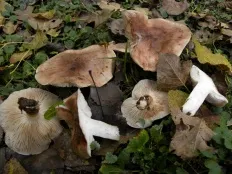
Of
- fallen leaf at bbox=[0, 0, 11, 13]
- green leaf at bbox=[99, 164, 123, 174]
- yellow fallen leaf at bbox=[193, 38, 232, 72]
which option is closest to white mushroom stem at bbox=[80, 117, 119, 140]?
green leaf at bbox=[99, 164, 123, 174]

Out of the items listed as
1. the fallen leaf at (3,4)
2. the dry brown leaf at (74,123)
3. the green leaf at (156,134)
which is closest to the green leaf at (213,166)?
the green leaf at (156,134)

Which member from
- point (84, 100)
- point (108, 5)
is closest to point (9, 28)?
point (108, 5)

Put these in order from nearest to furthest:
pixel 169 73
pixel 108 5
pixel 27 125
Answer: pixel 27 125, pixel 169 73, pixel 108 5

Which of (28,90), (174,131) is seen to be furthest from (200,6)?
(28,90)

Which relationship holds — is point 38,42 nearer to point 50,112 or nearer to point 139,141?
point 50,112

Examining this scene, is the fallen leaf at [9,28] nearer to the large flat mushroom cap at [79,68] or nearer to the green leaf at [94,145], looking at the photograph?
the large flat mushroom cap at [79,68]
